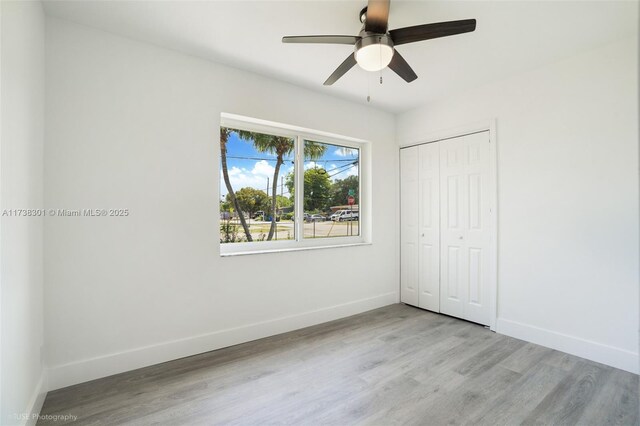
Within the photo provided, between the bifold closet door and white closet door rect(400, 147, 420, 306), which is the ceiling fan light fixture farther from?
white closet door rect(400, 147, 420, 306)

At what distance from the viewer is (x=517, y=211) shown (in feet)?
9.91

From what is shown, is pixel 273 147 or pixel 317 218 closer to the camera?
pixel 273 147

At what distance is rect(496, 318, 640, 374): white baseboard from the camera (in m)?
2.38

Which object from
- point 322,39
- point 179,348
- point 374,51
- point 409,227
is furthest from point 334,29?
point 179,348

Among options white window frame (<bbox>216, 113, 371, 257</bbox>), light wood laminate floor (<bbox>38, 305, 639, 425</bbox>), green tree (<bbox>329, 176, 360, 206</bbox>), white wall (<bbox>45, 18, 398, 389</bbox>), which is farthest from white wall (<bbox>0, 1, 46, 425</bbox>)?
green tree (<bbox>329, 176, 360, 206</bbox>)

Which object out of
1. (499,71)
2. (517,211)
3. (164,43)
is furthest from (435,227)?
(164,43)

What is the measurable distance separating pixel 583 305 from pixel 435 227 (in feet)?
5.05

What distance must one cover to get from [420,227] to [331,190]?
123 cm

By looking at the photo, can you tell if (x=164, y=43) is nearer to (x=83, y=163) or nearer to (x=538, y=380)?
(x=83, y=163)

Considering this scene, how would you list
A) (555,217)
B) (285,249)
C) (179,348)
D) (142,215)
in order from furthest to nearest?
(285,249) < (555,217) < (179,348) < (142,215)

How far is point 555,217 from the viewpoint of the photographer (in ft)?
9.08

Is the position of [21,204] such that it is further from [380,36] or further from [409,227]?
[409,227]

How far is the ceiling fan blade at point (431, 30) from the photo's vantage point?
178 centimetres

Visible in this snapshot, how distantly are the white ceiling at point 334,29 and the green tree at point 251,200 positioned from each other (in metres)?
1.17
